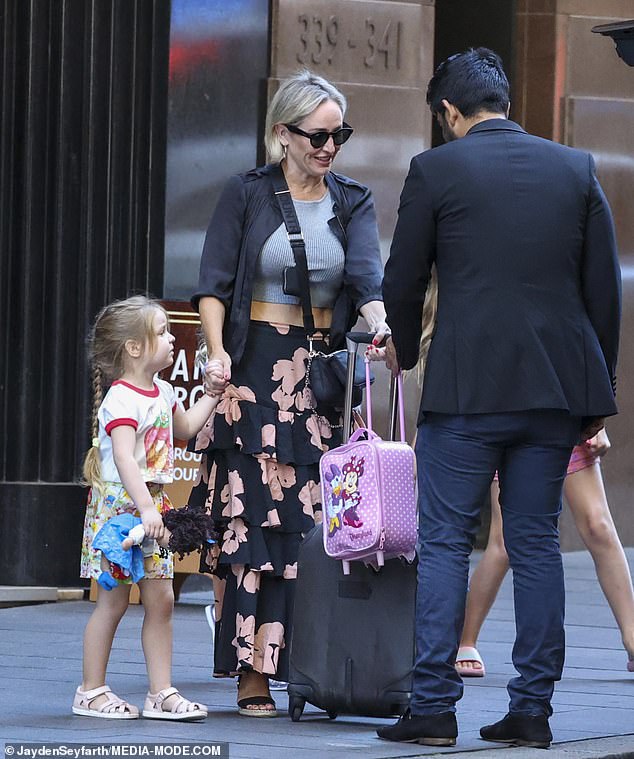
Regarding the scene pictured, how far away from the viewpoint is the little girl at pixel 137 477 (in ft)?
18.4

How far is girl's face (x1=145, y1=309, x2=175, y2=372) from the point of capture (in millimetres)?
5785

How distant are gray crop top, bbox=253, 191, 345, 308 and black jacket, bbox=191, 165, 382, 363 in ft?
0.08

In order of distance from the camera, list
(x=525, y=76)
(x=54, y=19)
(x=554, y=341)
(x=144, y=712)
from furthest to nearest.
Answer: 1. (x=525, y=76)
2. (x=54, y=19)
3. (x=144, y=712)
4. (x=554, y=341)

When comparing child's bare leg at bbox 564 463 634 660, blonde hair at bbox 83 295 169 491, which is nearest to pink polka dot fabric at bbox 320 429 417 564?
blonde hair at bbox 83 295 169 491

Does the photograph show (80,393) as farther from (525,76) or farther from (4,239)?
(525,76)

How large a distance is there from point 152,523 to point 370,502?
66 centimetres

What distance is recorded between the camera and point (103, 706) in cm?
566

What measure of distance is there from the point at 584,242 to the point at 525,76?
639 cm

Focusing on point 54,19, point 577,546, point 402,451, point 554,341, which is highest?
point 54,19

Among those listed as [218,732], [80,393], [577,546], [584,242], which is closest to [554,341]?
[584,242]

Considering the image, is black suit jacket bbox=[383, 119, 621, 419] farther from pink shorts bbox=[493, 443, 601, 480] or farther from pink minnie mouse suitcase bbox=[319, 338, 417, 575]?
pink shorts bbox=[493, 443, 601, 480]

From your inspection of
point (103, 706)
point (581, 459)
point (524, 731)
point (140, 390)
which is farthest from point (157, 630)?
point (581, 459)

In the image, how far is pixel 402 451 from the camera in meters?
5.49

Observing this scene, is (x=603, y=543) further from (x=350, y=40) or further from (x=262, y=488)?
(x=350, y=40)
